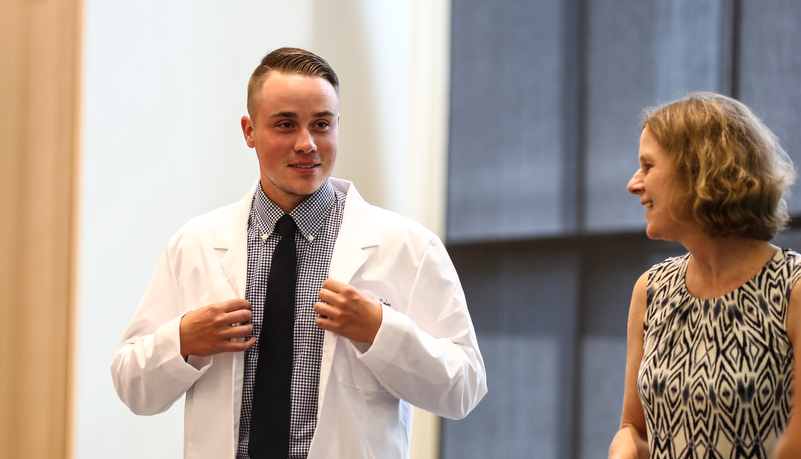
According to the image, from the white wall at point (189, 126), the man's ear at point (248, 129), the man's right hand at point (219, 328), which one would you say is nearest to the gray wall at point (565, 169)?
the white wall at point (189, 126)

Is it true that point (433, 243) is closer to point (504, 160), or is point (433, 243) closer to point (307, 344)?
point (307, 344)

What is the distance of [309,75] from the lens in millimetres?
1868

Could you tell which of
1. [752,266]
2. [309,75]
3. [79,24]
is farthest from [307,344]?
[79,24]

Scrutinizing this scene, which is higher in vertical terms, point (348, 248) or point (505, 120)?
point (505, 120)

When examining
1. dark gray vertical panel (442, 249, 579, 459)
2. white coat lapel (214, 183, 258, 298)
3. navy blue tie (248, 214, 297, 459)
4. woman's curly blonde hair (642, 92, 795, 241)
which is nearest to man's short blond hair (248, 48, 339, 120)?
white coat lapel (214, 183, 258, 298)

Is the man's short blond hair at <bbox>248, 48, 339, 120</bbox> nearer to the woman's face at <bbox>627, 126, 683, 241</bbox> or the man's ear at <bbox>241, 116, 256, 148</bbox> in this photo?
the man's ear at <bbox>241, 116, 256, 148</bbox>

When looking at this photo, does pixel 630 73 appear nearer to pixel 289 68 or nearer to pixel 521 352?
pixel 521 352

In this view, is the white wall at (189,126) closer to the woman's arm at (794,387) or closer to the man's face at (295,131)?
the man's face at (295,131)

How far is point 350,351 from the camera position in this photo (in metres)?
1.79

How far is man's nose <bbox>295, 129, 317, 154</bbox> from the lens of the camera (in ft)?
5.92

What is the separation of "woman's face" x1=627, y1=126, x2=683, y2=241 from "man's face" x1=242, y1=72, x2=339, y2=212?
775mm

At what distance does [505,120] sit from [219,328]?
2201 mm

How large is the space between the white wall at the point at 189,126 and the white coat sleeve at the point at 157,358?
954 mm

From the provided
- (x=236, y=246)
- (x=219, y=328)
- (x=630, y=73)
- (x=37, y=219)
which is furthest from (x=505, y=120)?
(x=219, y=328)
